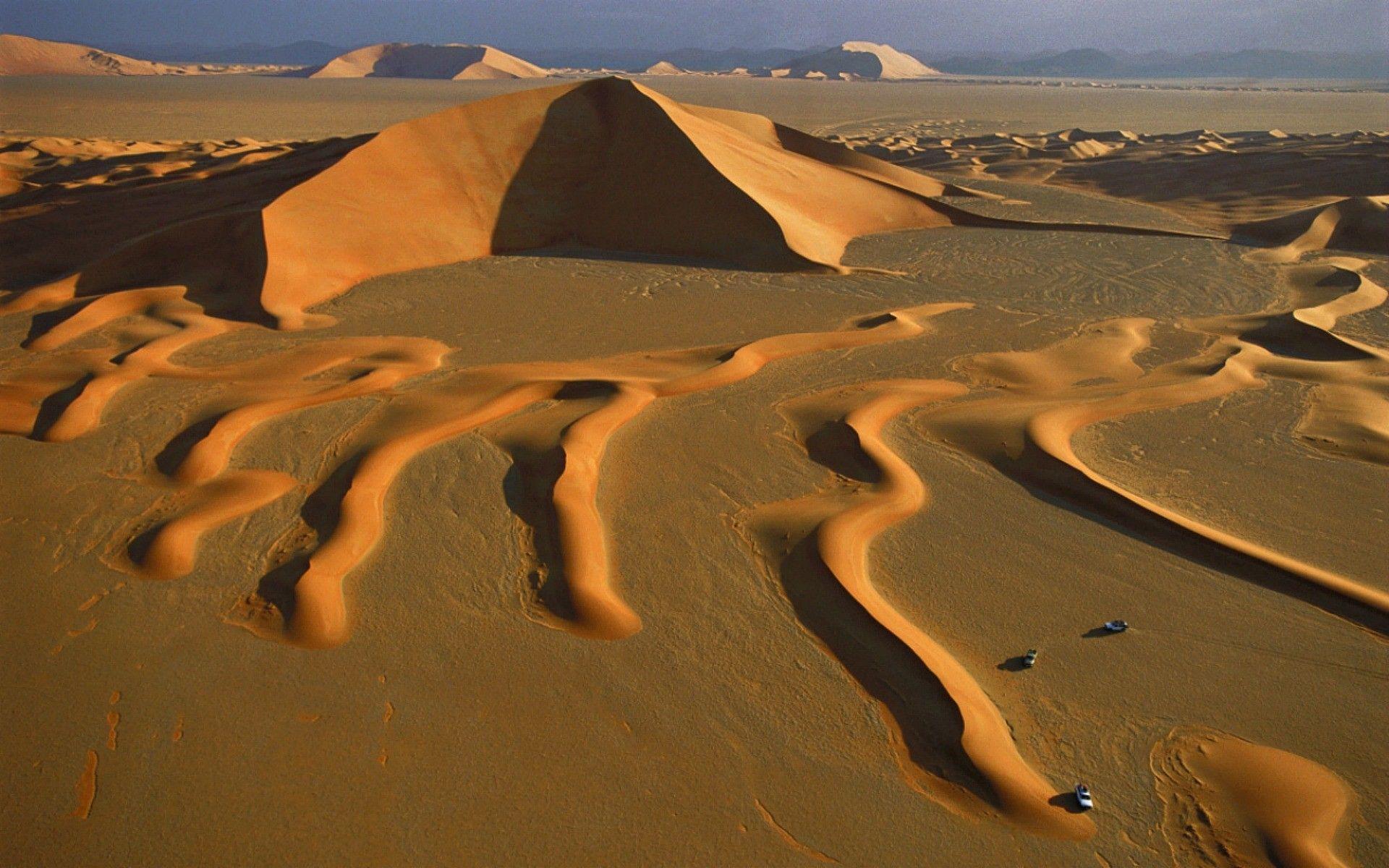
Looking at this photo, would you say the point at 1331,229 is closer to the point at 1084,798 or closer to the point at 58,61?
the point at 1084,798

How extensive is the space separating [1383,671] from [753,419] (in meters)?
2.63

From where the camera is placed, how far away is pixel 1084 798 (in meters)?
2.16

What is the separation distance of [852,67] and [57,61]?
62514 millimetres

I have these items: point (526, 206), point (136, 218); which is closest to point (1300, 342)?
point (526, 206)

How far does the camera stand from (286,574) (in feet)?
10.3

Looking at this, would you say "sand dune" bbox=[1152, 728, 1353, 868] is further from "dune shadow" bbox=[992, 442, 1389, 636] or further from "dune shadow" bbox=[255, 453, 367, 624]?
"dune shadow" bbox=[255, 453, 367, 624]

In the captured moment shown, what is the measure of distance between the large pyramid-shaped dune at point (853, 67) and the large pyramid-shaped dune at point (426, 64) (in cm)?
2353

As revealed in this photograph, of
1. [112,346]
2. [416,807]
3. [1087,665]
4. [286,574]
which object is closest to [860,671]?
[1087,665]

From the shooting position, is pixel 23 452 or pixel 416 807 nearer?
pixel 416 807

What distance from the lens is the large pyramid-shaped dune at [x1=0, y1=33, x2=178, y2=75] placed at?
62.0m

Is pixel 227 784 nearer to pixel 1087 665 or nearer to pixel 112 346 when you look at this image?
pixel 1087 665

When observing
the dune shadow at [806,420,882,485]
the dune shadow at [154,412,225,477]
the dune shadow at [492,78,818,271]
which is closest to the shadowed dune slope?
the dune shadow at [492,78,818,271]

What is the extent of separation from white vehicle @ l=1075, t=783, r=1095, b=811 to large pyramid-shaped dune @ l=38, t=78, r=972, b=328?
218 inches

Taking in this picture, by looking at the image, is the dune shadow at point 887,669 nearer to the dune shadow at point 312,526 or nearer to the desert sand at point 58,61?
the dune shadow at point 312,526
